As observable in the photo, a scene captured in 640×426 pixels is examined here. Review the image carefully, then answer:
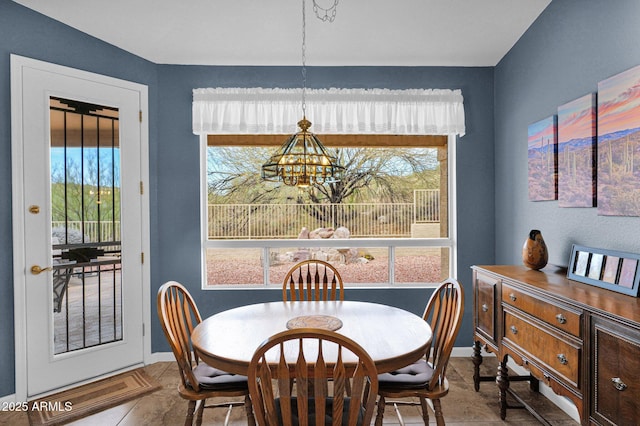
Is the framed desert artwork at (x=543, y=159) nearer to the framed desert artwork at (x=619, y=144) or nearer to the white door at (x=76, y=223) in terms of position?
the framed desert artwork at (x=619, y=144)

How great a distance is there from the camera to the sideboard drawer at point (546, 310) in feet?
5.51

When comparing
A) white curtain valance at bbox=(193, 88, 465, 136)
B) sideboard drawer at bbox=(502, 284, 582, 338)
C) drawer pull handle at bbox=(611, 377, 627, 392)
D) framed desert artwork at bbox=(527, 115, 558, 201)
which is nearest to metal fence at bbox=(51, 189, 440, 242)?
white curtain valance at bbox=(193, 88, 465, 136)

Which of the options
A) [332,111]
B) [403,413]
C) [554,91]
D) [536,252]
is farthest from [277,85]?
[403,413]

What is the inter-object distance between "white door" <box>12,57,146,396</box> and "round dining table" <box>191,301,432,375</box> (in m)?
1.42

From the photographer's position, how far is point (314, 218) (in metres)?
3.45

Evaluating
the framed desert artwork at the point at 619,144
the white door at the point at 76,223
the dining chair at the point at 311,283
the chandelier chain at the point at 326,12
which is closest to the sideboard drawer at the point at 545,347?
the framed desert artwork at the point at 619,144

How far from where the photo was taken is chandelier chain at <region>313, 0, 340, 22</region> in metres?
2.53

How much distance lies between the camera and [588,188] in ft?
7.16

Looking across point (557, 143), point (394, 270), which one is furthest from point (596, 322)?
point (394, 270)

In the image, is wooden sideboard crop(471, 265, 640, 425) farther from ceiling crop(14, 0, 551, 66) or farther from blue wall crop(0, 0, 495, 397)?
Answer: ceiling crop(14, 0, 551, 66)

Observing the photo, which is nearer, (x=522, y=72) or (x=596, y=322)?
(x=596, y=322)

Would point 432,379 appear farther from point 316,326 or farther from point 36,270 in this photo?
point 36,270

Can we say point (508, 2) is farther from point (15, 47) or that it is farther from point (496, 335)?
point (15, 47)

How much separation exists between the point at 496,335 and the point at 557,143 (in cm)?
134
